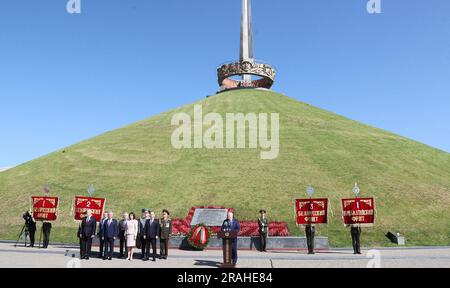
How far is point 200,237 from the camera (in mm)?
20297

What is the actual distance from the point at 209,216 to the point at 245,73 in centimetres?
5405

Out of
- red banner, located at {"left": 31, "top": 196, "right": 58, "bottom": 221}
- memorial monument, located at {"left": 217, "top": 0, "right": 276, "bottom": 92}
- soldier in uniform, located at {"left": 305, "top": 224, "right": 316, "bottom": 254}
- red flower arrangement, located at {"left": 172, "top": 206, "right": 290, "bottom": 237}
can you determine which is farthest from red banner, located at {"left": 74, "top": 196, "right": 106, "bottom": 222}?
memorial monument, located at {"left": 217, "top": 0, "right": 276, "bottom": 92}

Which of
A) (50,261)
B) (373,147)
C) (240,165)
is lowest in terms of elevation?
(50,261)

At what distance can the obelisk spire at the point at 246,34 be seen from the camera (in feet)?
252

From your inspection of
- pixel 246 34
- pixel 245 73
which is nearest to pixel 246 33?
pixel 246 34

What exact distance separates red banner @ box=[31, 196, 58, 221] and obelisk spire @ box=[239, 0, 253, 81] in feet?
194

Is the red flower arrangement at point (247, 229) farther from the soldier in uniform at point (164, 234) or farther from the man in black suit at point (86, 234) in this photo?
the man in black suit at point (86, 234)

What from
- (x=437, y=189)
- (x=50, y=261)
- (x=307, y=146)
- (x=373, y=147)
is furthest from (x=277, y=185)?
(x=50, y=261)

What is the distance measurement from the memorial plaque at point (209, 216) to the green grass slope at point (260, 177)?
201 inches

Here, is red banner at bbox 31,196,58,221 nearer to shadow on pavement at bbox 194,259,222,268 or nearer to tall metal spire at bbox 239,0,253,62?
shadow on pavement at bbox 194,259,222,268

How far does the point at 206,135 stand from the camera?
48.7 m

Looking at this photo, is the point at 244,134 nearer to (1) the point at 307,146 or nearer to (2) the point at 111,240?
(1) the point at 307,146

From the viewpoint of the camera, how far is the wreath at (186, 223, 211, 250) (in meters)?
20.3
